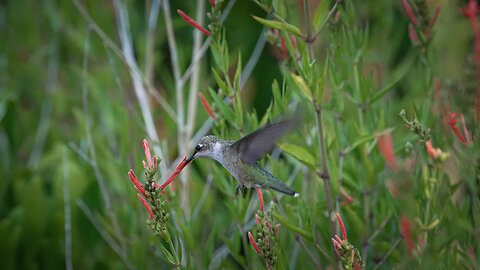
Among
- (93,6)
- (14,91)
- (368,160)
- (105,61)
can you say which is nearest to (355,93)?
(368,160)

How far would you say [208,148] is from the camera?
1.72 meters

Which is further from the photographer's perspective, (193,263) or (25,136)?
(25,136)

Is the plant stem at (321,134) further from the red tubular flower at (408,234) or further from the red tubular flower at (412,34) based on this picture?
the red tubular flower at (412,34)

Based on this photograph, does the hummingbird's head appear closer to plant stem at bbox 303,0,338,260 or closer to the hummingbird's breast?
the hummingbird's breast

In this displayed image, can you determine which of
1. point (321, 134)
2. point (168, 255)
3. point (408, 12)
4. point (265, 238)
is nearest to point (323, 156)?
point (321, 134)

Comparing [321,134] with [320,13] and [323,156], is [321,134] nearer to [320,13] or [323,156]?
[323,156]

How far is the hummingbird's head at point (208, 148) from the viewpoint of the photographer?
1698 mm

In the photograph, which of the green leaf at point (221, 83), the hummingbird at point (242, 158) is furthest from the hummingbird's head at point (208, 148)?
the green leaf at point (221, 83)

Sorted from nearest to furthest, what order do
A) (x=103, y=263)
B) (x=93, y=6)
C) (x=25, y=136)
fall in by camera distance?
(x=103, y=263) < (x=93, y=6) < (x=25, y=136)

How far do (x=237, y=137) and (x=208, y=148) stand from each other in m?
0.21

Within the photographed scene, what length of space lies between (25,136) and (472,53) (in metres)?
2.44

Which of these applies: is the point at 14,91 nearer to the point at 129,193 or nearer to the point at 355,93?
the point at 129,193

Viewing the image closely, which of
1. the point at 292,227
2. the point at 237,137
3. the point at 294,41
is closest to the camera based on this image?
the point at 292,227

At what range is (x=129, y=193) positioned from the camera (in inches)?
92.4
